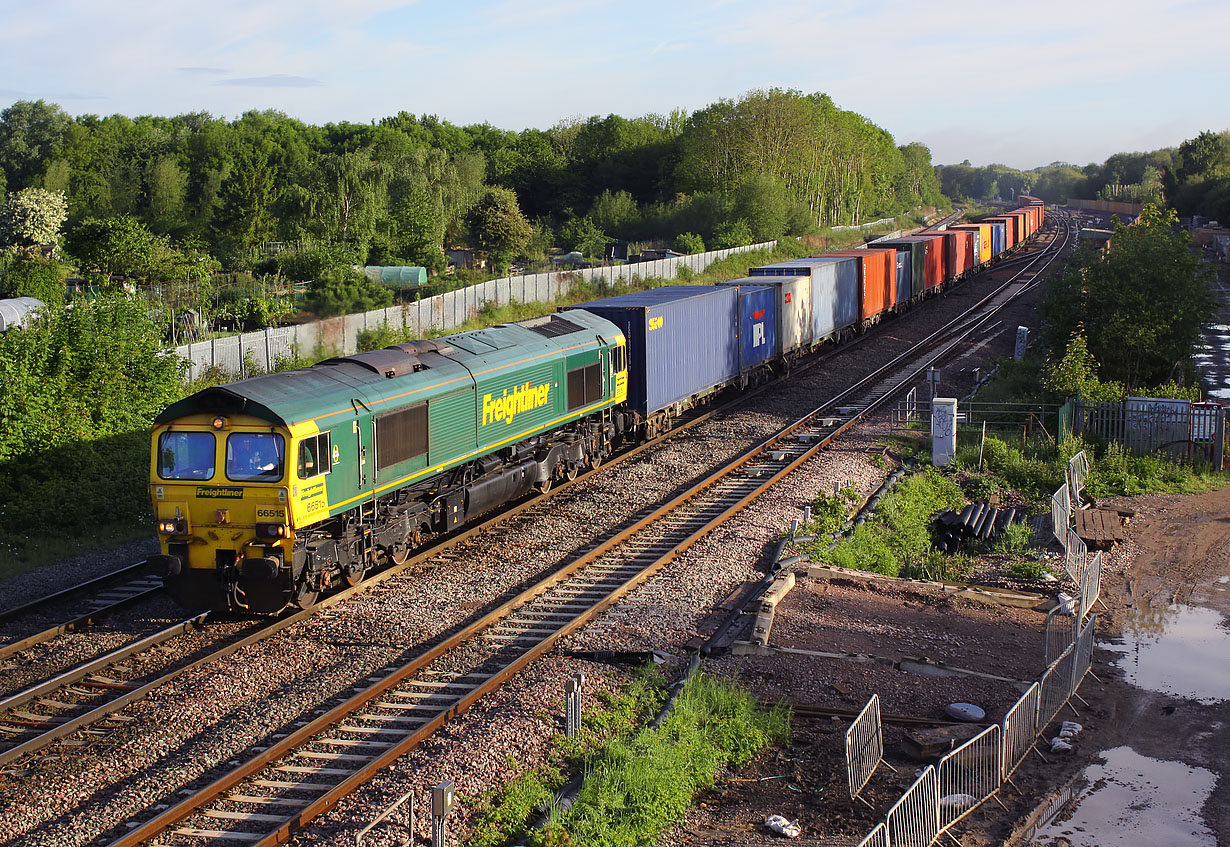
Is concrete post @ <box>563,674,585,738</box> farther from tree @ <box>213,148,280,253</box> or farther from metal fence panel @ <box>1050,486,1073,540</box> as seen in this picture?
tree @ <box>213,148,280,253</box>

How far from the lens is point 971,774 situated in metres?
10.7

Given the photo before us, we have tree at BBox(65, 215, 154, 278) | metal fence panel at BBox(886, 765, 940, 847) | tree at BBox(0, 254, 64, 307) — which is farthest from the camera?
tree at BBox(65, 215, 154, 278)

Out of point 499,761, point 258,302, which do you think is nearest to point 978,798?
point 499,761

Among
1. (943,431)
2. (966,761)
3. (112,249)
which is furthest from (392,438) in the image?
(112,249)

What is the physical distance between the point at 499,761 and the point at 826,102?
352ft

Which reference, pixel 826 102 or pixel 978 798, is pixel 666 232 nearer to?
pixel 826 102

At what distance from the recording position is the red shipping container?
41938 millimetres

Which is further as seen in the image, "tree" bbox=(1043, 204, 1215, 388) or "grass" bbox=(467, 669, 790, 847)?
"tree" bbox=(1043, 204, 1215, 388)

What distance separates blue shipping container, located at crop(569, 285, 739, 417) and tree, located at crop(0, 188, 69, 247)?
54204 mm

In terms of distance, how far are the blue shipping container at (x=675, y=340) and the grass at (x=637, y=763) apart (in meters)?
12.6

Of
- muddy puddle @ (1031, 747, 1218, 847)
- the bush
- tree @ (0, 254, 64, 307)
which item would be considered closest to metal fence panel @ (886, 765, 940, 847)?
muddy puddle @ (1031, 747, 1218, 847)

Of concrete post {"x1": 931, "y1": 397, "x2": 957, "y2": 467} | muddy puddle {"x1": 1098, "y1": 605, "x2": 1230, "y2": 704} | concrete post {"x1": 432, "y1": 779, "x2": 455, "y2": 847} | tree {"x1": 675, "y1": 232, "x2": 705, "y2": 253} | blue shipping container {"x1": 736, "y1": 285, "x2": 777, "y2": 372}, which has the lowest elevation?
muddy puddle {"x1": 1098, "y1": 605, "x2": 1230, "y2": 704}

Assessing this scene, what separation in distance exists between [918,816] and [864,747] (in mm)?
1247

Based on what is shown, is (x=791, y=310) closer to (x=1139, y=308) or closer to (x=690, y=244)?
(x=1139, y=308)
